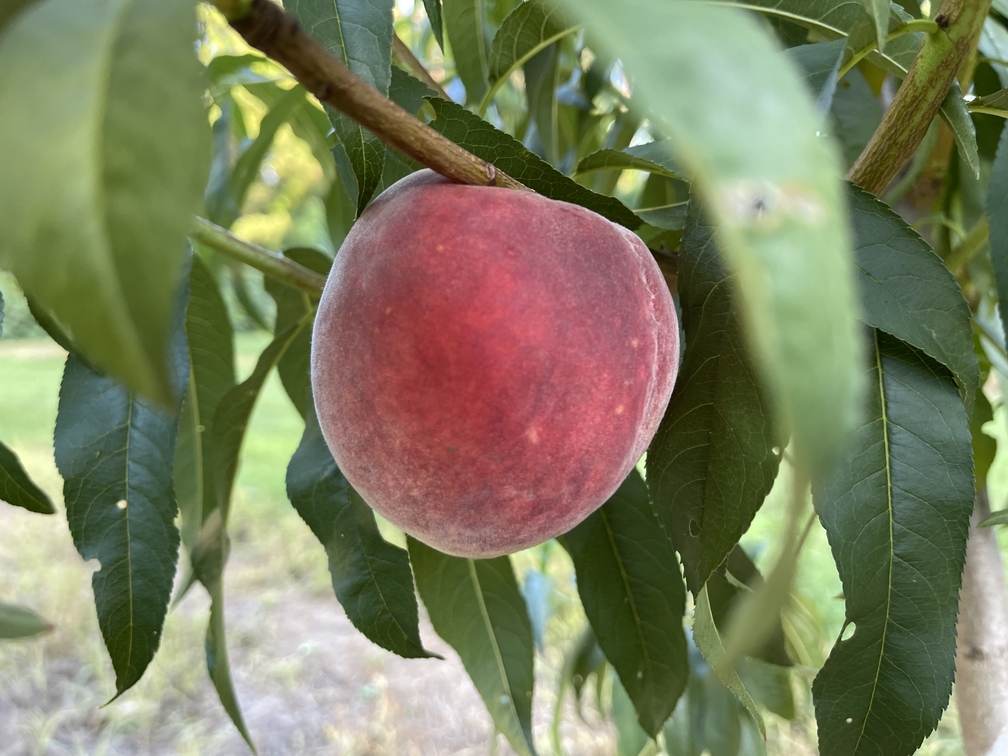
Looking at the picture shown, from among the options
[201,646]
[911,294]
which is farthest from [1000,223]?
[201,646]

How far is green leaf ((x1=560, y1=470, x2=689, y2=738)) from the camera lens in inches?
25.1

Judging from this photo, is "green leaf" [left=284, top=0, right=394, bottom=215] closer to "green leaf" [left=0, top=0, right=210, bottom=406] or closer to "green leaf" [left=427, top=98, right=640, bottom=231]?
"green leaf" [left=427, top=98, right=640, bottom=231]

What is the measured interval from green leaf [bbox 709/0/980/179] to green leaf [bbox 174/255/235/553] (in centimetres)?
47

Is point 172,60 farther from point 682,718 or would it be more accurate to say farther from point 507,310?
point 682,718

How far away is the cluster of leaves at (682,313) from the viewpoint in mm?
149

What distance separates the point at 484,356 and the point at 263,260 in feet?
1.04

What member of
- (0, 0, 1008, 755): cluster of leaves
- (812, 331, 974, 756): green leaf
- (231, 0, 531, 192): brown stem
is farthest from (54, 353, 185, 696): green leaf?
(812, 331, 974, 756): green leaf

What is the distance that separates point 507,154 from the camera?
16.9 inches

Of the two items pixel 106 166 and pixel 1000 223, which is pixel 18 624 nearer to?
pixel 106 166

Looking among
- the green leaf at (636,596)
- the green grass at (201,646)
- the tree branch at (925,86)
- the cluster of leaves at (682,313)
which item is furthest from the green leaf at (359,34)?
the green grass at (201,646)

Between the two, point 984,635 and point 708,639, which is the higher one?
point 708,639

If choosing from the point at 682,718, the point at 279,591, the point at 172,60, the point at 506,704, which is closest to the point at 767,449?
the point at 172,60

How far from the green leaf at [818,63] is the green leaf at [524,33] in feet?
0.49

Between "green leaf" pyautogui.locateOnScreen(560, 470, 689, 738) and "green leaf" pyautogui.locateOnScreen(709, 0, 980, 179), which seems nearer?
"green leaf" pyautogui.locateOnScreen(709, 0, 980, 179)
